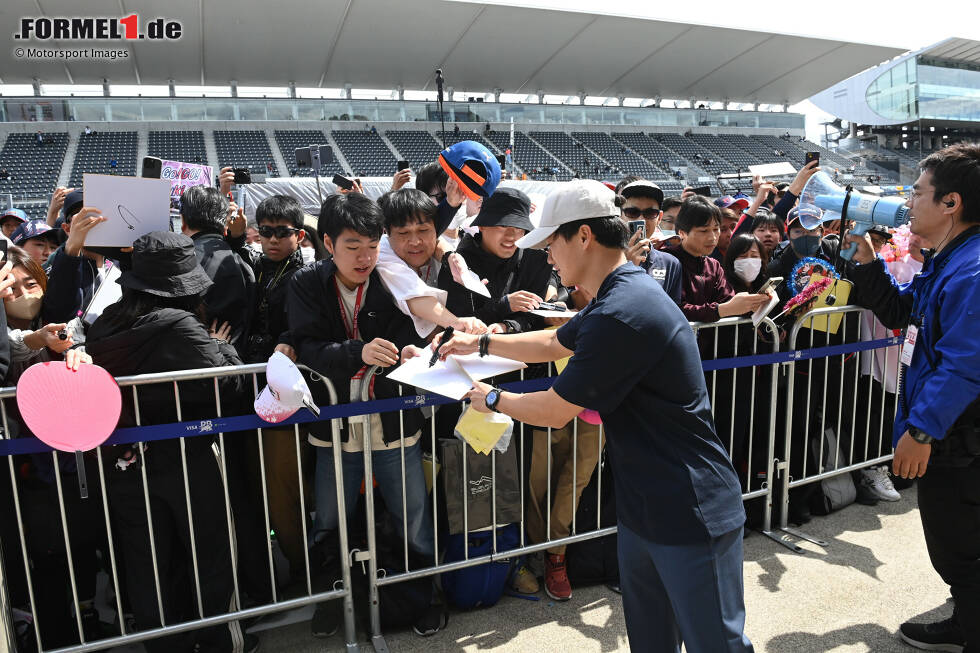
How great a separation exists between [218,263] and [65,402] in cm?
100

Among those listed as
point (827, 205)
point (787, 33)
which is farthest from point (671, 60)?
point (827, 205)

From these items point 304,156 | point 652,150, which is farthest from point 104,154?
point 652,150

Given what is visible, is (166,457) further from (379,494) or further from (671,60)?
(671,60)

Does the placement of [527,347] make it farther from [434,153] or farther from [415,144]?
[415,144]

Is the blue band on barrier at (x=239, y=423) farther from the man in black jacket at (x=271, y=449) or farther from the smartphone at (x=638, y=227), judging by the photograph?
the smartphone at (x=638, y=227)

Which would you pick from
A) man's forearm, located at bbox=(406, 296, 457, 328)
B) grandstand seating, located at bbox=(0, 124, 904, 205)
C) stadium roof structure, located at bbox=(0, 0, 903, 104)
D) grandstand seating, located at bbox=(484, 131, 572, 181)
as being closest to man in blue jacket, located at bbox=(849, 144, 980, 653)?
man's forearm, located at bbox=(406, 296, 457, 328)

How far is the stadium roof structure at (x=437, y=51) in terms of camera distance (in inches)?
1062

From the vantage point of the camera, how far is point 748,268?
3.80m

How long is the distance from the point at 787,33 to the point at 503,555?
40.9 metres

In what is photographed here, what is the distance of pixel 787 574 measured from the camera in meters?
3.07

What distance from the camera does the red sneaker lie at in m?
2.94

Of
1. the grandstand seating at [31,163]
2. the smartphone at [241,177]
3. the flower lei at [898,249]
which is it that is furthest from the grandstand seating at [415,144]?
the flower lei at [898,249]

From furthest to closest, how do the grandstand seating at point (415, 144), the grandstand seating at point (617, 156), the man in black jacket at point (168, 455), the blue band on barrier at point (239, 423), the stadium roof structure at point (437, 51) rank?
the grandstand seating at point (617, 156), the grandstand seating at point (415, 144), the stadium roof structure at point (437, 51), the man in black jacket at point (168, 455), the blue band on barrier at point (239, 423)

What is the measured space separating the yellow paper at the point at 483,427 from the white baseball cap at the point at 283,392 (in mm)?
651
